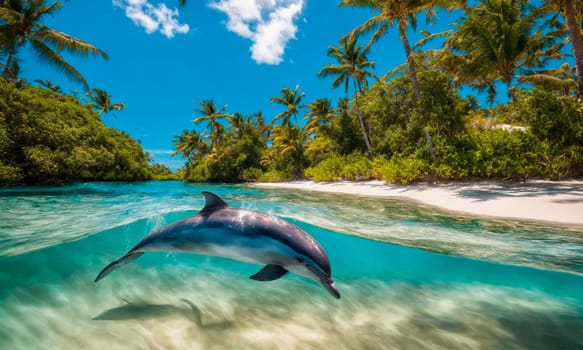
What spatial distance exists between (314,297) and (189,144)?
1848 inches

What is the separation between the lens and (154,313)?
218 cm

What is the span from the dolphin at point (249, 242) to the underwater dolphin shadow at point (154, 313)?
0.41m

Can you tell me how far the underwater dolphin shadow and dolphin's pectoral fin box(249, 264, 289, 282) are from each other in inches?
29.7

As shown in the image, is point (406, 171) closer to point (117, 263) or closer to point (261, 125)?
point (117, 263)

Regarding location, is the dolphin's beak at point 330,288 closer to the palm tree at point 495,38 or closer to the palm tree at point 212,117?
the palm tree at point 495,38

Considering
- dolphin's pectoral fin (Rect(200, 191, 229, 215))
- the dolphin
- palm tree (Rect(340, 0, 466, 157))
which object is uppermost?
palm tree (Rect(340, 0, 466, 157))

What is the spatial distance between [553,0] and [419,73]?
6.37 meters

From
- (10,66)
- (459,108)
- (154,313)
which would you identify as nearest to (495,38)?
(459,108)

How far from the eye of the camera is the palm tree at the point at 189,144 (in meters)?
45.2

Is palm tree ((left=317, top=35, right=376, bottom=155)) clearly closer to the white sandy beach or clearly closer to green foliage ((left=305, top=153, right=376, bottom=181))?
green foliage ((left=305, top=153, right=376, bottom=181))

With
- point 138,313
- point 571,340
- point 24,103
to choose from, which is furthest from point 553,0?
point 24,103

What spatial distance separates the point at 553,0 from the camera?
35.4 feet

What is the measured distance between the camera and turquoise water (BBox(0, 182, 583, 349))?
6.22 feet

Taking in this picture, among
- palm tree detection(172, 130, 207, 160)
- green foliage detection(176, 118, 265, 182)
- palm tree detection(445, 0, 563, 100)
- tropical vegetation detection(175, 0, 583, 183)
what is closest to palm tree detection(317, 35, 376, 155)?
tropical vegetation detection(175, 0, 583, 183)
